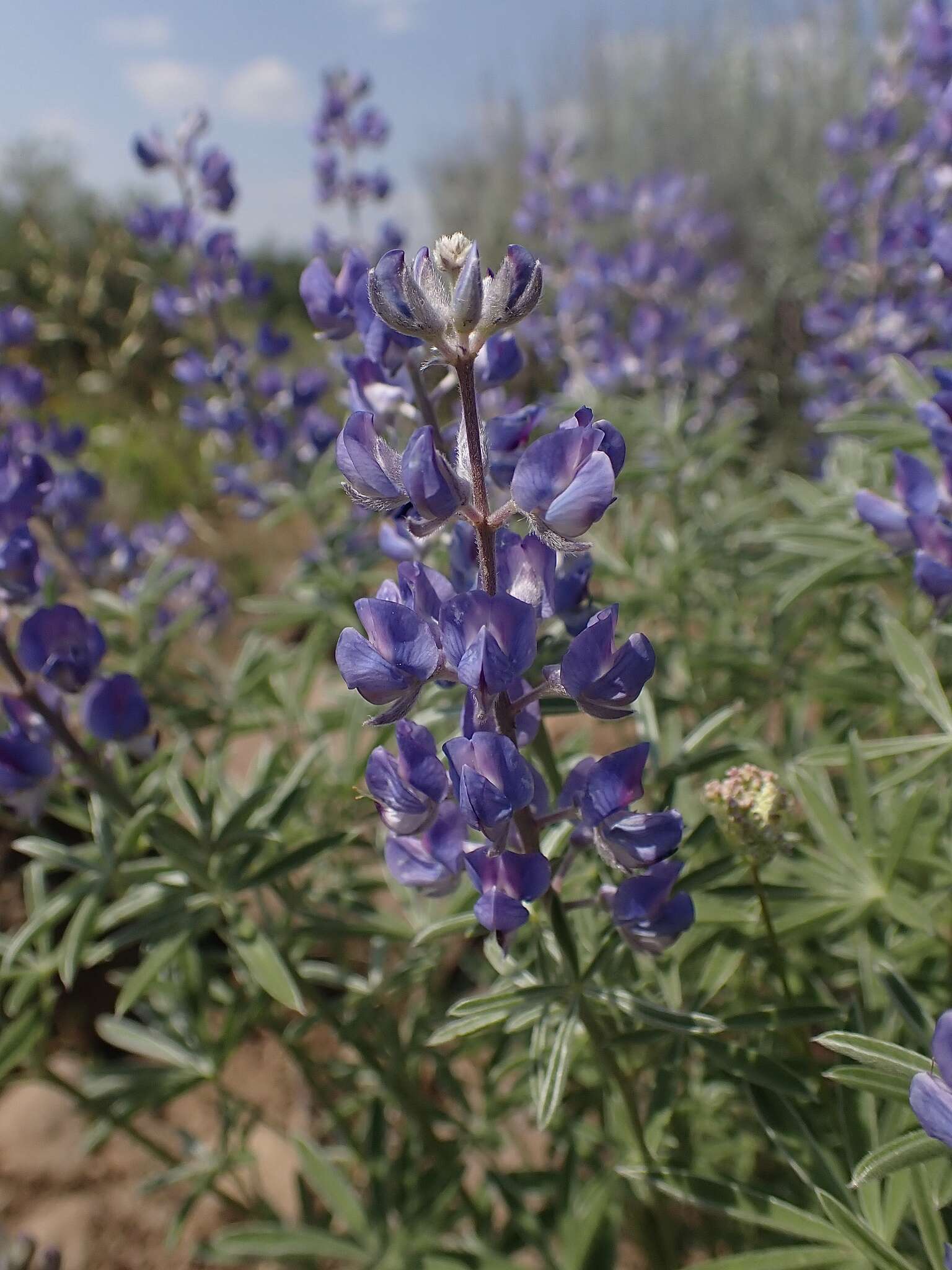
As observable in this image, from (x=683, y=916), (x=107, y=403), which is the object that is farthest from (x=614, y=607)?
(x=107, y=403)

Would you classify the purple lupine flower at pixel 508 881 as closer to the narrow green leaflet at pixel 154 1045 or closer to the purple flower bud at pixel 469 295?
the purple flower bud at pixel 469 295

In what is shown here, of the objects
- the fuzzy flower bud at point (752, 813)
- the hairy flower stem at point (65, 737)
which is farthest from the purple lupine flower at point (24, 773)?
the fuzzy flower bud at point (752, 813)

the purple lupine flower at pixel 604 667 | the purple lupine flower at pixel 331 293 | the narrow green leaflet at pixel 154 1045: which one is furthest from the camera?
the narrow green leaflet at pixel 154 1045

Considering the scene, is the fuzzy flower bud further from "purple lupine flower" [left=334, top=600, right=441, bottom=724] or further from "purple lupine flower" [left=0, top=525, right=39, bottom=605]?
"purple lupine flower" [left=0, top=525, right=39, bottom=605]

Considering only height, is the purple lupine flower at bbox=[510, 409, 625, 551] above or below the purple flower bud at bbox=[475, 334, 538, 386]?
below

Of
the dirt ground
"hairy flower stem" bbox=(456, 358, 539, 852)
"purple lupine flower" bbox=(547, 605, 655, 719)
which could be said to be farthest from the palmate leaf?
the dirt ground

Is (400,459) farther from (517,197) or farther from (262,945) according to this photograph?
(517,197)

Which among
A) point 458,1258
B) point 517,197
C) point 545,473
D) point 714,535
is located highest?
point 517,197
